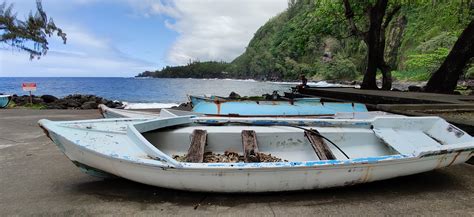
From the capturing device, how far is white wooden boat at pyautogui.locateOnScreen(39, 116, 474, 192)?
10.7ft

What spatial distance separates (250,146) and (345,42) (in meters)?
86.6

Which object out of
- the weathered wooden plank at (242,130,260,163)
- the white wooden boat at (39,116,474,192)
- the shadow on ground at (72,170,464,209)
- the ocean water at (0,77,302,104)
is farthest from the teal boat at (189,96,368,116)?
the ocean water at (0,77,302,104)

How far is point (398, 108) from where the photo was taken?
7.72 meters

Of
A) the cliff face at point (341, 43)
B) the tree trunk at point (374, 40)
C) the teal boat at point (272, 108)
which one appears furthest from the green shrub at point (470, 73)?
the teal boat at point (272, 108)

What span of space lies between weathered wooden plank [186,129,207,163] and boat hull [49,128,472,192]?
52cm

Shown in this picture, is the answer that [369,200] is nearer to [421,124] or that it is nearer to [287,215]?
[287,215]

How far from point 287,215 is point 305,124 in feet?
6.95

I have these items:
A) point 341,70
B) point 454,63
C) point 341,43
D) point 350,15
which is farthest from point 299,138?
point 341,43

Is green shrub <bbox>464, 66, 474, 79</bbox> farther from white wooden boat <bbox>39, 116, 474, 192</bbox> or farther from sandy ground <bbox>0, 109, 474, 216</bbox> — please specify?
sandy ground <bbox>0, 109, 474, 216</bbox>

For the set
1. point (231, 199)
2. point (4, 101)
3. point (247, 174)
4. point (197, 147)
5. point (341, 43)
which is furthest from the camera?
point (341, 43)

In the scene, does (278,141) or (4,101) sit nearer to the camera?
(278,141)

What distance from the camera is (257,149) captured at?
13.7 ft

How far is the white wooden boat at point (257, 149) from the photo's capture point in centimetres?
327

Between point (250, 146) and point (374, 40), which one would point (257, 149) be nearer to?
point (250, 146)
